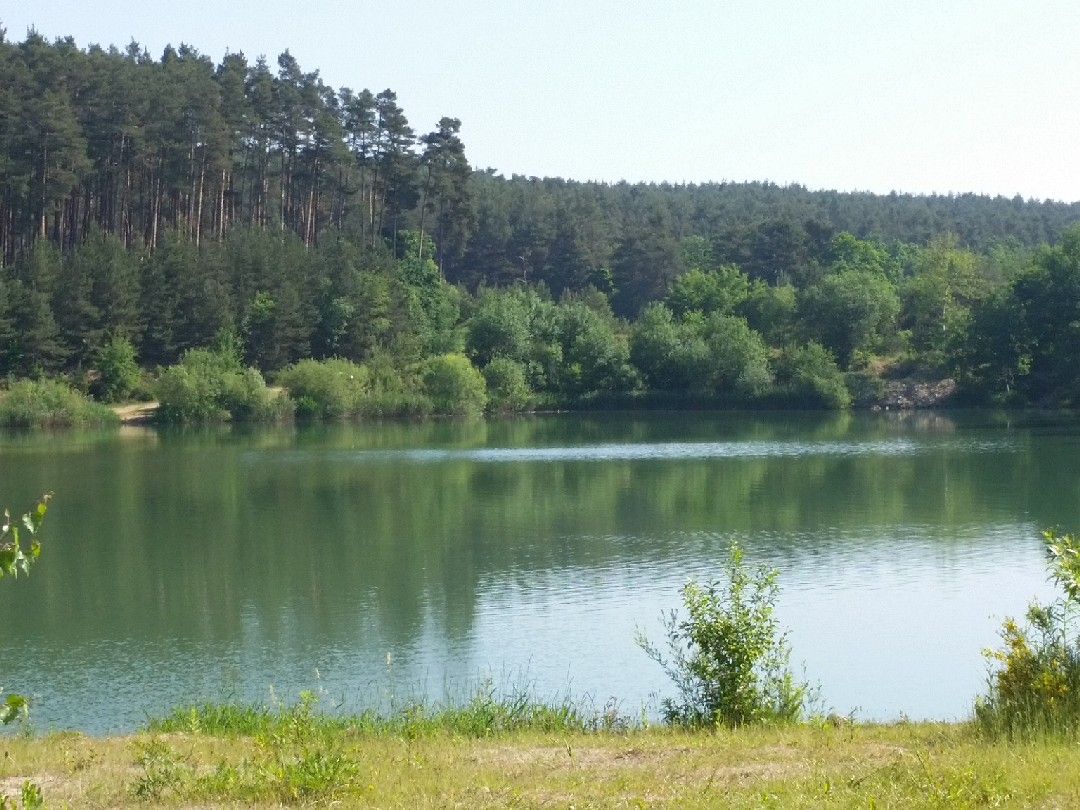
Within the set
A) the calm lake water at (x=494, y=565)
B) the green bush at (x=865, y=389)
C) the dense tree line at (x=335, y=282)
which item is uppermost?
the dense tree line at (x=335, y=282)

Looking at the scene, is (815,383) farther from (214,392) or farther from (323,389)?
(214,392)

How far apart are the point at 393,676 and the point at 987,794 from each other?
10.4 meters

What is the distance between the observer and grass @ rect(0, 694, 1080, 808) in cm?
717

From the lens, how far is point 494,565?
81.0ft

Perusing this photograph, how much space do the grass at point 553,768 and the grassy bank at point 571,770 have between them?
0.02m

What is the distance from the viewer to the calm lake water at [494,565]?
16219mm

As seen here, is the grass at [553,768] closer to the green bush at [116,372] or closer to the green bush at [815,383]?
the green bush at [116,372]

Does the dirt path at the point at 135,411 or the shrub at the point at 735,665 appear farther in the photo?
the dirt path at the point at 135,411

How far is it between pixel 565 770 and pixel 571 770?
51 millimetres

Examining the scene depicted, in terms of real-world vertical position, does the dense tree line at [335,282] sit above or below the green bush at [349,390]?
above

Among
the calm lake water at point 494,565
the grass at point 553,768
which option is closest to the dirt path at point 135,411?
the calm lake water at point 494,565

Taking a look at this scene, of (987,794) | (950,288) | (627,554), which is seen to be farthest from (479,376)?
(987,794)

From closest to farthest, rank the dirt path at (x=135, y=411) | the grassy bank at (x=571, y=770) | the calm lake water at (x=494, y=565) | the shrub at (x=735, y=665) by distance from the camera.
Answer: the grassy bank at (x=571, y=770) < the shrub at (x=735, y=665) < the calm lake water at (x=494, y=565) < the dirt path at (x=135, y=411)

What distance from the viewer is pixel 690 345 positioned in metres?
77.1
